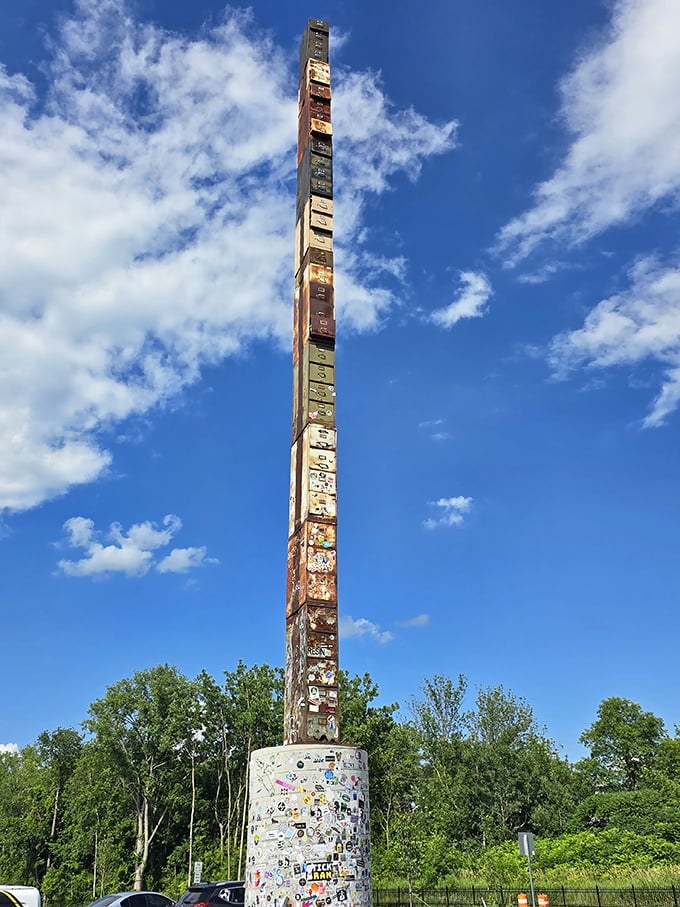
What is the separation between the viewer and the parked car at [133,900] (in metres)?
16.1

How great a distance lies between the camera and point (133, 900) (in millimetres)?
16469

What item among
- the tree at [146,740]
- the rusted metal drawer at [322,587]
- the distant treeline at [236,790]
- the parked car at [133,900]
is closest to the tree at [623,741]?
the distant treeline at [236,790]

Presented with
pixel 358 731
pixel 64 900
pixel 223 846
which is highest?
pixel 358 731

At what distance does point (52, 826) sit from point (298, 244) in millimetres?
58552

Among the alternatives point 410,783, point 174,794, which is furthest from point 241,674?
point 410,783

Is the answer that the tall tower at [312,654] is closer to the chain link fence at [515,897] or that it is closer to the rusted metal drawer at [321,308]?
the rusted metal drawer at [321,308]

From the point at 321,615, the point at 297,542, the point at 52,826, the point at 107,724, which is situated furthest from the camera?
the point at 52,826

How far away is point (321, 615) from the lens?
1192 centimetres

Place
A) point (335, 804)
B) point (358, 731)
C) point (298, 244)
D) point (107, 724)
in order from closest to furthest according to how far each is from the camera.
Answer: point (335, 804)
point (298, 244)
point (358, 731)
point (107, 724)

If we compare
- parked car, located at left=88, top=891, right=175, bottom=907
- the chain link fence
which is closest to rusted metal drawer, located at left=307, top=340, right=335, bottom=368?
parked car, located at left=88, top=891, right=175, bottom=907

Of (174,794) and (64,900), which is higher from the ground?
(174,794)

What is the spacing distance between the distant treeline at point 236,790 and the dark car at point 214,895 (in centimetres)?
2448

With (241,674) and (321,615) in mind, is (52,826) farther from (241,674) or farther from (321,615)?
(321,615)

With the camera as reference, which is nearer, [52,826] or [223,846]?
[223,846]
